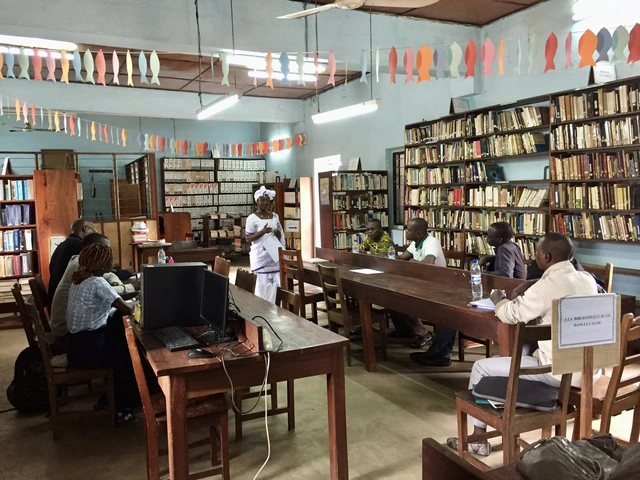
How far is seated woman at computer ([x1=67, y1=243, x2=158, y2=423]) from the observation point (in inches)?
132

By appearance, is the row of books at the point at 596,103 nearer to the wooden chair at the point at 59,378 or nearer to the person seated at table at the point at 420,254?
the person seated at table at the point at 420,254

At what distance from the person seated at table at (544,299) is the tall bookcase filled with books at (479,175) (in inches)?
112

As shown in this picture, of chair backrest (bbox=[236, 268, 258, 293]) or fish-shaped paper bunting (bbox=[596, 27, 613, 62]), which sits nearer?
chair backrest (bbox=[236, 268, 258, 293])

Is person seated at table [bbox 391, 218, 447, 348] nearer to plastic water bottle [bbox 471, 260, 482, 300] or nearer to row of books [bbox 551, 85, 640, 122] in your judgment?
plastic water bottle [bbox 471, 260, 482, 300]

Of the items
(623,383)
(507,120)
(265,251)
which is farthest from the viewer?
(507,120)

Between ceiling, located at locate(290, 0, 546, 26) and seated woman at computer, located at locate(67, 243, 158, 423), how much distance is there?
4080 mm

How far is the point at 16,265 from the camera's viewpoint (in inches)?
278

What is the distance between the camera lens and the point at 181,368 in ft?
7.26

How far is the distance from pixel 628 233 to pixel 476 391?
3.37m

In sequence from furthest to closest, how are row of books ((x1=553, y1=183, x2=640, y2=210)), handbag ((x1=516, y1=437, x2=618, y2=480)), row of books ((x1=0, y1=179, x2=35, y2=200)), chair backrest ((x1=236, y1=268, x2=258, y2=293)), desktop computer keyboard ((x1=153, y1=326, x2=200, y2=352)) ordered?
row of books ((x1=0, y1=179, x2=35, y2=200)) < row of books ((x1=553, y1=183, x2=640, y2=210)) < chair backrest ((x1=236, y1=268, x2=258, y2=293)) < desktop computer keyboard ((x1=153, y1=326, x2=200, y2=352)) < handbag ((x1=516, y1=437, x2=618, y2=480))

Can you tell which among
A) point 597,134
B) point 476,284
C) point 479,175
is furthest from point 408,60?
point 476,284

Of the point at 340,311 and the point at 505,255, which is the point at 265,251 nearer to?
the point at 340,311

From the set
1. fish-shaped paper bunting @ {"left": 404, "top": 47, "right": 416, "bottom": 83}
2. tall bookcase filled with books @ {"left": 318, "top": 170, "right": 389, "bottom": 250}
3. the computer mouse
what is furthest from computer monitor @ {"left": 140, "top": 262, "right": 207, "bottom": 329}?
tall bookcase filled with books @ {"left": 318, "top": 170, "right": 389, "bottom": 250}

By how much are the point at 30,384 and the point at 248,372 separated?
230 cm
